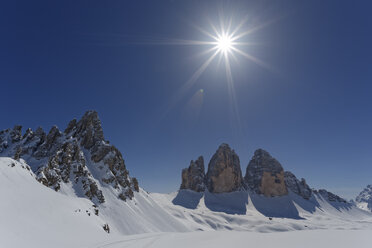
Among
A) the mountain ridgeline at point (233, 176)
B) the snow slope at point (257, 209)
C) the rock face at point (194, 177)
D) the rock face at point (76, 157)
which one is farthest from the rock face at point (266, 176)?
the rock face at point (76, 157)

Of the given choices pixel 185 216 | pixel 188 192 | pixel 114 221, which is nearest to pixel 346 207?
pixel 188 192

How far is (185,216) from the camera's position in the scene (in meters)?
71.6

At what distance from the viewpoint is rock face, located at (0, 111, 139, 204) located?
48.5m

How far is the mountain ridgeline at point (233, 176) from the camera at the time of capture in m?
125

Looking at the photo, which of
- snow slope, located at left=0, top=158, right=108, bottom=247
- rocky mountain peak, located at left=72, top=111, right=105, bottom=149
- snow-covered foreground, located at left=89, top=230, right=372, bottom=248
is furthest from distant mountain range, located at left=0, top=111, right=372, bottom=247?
snow-covered foreground, located at left=89, top=230, right=372, bottom=248

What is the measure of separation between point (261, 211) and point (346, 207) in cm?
10878

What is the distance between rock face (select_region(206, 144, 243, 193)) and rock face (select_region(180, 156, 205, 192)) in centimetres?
630

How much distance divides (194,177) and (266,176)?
2166 inches

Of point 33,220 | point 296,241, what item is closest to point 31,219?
point 33,220

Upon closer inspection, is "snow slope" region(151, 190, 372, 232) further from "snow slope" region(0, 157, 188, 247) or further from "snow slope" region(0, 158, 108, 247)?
"snow slope" region(0, 158, 108, 247)

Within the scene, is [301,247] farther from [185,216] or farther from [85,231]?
[185,216]

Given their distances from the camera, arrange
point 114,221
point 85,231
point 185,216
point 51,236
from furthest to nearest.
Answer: point 185,216
point 114,221
point 85,231
point 51,236

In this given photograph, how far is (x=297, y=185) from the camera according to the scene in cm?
15000

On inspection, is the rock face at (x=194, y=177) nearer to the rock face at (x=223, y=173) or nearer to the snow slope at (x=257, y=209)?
the snow slope at (x=257, y=209)
